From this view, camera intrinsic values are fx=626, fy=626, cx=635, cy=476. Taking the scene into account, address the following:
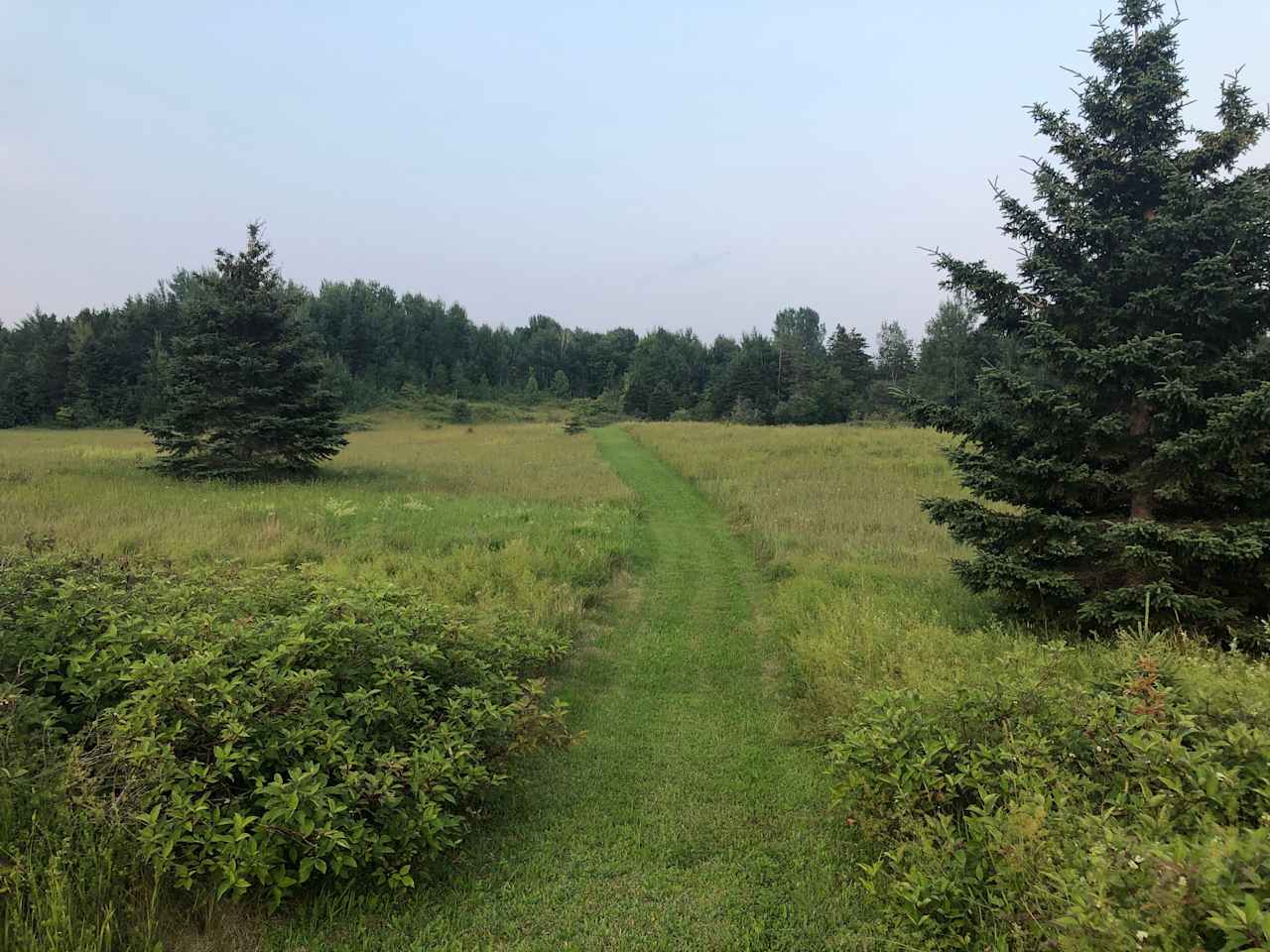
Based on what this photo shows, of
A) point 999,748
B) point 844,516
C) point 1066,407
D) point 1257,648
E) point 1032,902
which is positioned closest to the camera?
point 1032,902

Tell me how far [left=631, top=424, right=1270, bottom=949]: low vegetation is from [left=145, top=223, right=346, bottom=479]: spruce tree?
1880cm

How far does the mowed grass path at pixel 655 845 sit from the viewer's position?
125 inches

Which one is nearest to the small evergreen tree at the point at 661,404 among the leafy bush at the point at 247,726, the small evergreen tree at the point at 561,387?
the small evergreen tree at the point at 561,387

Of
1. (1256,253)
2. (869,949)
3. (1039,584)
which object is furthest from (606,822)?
(1256,253)

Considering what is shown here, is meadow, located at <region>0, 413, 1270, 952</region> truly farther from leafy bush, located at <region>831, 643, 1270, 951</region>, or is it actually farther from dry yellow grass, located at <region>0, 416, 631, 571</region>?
dry yellow grass, located at <region>0, 416, 631, 571</region>

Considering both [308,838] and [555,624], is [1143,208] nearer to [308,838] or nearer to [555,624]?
[555,624]

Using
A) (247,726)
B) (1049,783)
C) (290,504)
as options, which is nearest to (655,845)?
(1049,783)

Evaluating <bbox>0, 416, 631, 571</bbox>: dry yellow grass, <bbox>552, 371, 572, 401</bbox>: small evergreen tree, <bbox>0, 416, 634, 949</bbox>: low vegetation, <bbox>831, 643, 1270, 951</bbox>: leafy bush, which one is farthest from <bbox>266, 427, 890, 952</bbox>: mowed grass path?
<bbox>552, 371, 572, 401</bbox>: small evergreen tree

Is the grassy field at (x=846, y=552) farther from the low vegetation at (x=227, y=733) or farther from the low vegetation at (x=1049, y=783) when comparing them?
the low vegetation at (x=227, y=733)

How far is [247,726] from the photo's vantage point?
3.38 meters

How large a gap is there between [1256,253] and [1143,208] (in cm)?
128

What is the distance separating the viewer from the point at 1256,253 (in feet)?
20.1

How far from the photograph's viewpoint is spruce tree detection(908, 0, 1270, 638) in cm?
597

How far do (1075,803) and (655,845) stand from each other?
2.32 meters
